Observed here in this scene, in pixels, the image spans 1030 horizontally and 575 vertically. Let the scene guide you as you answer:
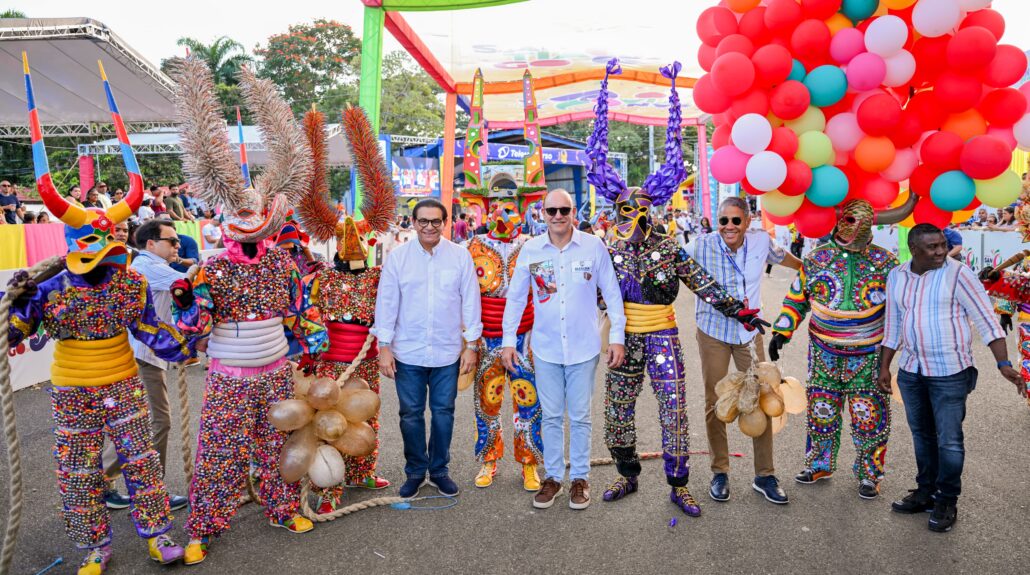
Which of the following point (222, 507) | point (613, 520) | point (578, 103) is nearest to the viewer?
point (222, 507)

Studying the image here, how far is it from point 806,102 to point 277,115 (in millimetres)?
3028

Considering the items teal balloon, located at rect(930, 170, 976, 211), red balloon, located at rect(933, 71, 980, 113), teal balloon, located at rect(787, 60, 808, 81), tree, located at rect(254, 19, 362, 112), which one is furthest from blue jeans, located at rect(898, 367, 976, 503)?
tree, located at rect(254, 19, 362, 112)

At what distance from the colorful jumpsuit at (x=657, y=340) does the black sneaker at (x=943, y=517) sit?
4.26ft

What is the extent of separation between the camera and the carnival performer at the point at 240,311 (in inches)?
133

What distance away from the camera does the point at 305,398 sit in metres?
Result: 3.73

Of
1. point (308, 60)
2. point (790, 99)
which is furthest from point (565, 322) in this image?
point (308, 60)

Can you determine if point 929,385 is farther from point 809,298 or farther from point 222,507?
point 222,507

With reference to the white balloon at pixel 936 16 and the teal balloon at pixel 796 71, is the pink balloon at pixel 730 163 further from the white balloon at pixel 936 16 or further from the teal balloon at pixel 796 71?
the white balloon at pixel 936 16

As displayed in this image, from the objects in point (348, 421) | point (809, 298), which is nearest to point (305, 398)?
point (348, 421)

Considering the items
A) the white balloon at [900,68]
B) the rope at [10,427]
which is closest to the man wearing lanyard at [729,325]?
the white balloon at [900,68]

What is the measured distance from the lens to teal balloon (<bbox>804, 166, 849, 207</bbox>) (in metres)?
3.63

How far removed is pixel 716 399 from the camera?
403cm

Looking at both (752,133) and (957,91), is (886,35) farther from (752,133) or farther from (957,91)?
(752,133)

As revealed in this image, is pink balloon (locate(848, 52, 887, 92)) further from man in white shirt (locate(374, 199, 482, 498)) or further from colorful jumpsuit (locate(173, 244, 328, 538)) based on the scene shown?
colorful jumpsuit (locate(173, 244, 328, 538))
